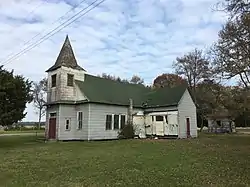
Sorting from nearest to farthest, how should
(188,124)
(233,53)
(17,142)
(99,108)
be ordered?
(233,53) < (17,142) < (99,108) < (188,124)

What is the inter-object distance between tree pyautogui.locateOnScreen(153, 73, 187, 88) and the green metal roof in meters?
21.5

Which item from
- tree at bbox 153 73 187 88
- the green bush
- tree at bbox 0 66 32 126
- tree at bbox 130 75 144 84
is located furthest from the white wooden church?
tree at bbox 130 75 144 84

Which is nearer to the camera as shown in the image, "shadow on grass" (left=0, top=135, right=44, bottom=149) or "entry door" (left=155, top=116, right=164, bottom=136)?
"shadow on grass" (left=0, top=135, right=44, bottom=149)

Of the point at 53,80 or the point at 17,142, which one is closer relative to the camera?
the point at 17,142

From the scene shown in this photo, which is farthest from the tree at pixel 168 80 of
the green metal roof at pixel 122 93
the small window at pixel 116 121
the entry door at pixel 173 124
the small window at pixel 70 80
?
the small window at pixel 70 80

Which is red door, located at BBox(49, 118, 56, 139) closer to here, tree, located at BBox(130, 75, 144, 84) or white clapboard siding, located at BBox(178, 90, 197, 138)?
white clapboard siding, located at BBox(178, 90, 197, 138)

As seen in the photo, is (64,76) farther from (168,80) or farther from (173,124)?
(168,80)

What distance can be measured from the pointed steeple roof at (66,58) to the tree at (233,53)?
47.6 feet

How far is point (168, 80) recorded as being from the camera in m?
62.3

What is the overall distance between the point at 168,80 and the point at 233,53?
40677mm

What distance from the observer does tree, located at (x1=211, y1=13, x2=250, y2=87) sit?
1769cm

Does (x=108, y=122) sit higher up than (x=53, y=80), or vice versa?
(x=53, y=80)

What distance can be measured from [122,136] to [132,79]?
4650 centimetres

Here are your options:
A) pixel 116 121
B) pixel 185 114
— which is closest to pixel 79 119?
pixel 116 121
